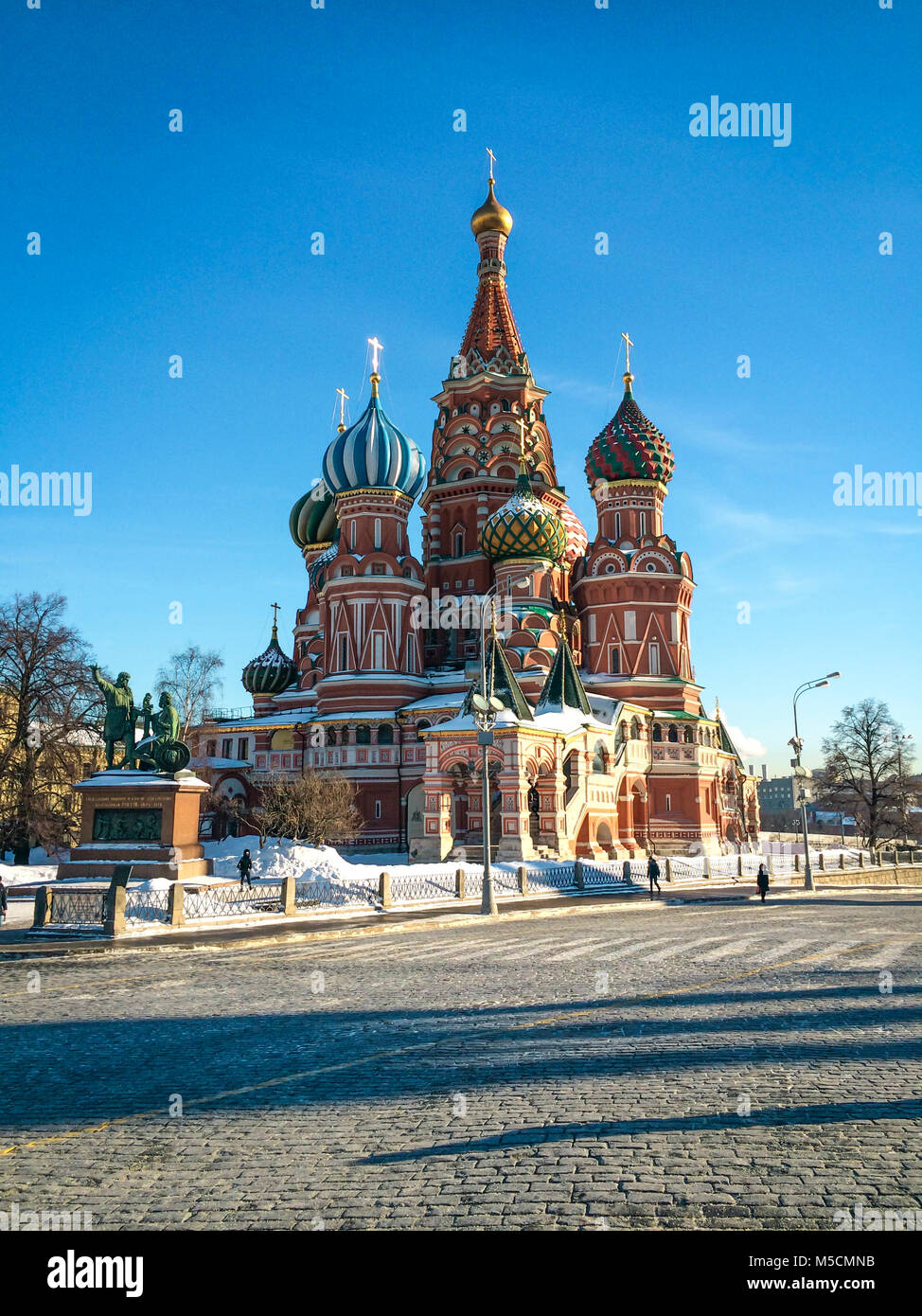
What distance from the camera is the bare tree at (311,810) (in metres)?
40.4

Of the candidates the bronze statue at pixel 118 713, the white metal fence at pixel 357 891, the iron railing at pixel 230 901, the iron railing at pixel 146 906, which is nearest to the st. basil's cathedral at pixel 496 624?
the white metal fence at pixel 357 891

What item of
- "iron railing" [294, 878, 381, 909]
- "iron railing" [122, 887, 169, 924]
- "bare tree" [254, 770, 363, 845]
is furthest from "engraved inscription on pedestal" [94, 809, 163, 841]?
"bare tree" [254, 770, 363, 845]

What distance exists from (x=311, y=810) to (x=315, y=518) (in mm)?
28413

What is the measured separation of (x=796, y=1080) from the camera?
24.7ft

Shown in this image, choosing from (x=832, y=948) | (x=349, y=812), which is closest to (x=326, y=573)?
(x=349, y=812)

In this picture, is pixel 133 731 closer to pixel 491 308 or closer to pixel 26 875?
pixel 26 875

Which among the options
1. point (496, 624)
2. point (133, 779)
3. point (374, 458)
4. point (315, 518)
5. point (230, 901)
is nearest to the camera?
point (230, 901)

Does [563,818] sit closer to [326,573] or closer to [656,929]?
[656,929]

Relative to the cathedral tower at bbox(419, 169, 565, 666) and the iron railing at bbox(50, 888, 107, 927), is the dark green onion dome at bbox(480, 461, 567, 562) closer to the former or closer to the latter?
the cathedral tower at bbox(419, 169, 565, 666)

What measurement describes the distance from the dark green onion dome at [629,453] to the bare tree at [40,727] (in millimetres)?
29994

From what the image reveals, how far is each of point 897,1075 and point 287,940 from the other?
1318cm

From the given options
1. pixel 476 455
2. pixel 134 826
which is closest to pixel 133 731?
pixel 134 826

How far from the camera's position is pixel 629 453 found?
2138 inches

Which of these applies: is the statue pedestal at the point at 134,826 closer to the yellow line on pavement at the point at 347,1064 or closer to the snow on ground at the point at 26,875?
the snow on ground at the point at 26,875
